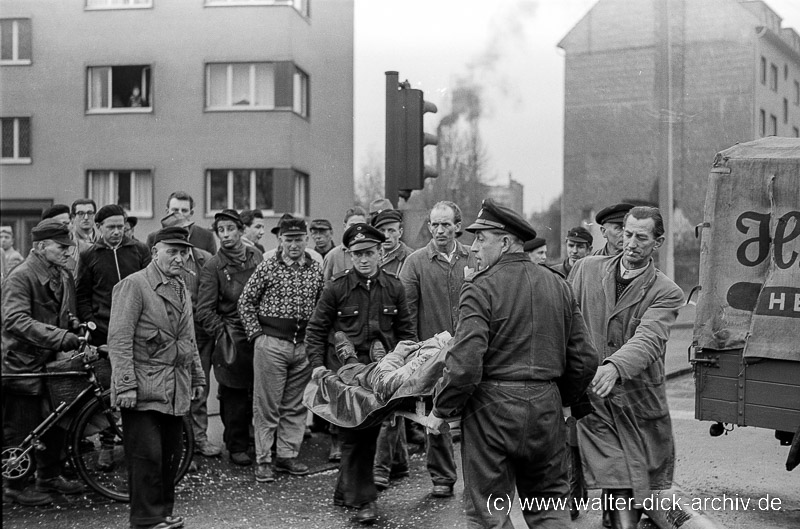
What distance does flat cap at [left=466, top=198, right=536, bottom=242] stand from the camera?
15.7 feet

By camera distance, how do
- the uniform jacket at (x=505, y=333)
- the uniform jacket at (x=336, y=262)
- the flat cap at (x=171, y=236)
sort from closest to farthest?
1. the uniform jacket at (x=505, y=333)
2. the flat cap at (x=171, y=236)
3. the uniform jacket at (x=336, y=262)

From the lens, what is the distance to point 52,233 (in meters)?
6.95

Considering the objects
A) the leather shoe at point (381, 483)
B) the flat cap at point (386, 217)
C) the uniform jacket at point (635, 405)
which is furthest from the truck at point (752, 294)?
the flat cap at point (386, 217)

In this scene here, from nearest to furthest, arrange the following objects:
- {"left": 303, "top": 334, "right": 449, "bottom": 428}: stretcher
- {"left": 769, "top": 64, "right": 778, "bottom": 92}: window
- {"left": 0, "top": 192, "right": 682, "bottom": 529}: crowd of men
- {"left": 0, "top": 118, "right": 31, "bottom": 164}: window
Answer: {"left": 0, "top": 192, "right": 682, "bottom": 529}: crowd of men < {"left": 303, "top": 334, "right": 449, "bottom": 428}: stretcher < {"left": 0, "top": 118, "right": 31, "bottom": 164}: window < {"left": 769, "top": 64, "right": 778, "bottom": 92}: window

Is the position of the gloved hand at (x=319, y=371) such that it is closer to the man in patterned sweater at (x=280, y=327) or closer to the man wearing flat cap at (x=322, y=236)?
the man in patterned sweater at (x=280, y=327)

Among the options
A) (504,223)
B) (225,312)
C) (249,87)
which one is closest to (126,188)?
(249,87)

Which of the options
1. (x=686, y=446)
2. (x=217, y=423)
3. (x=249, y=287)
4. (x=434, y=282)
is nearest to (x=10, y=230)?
(x=217, y=423)

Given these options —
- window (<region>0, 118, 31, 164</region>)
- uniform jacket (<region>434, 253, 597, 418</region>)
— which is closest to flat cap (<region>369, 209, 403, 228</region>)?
uniform jacket (<region>434, 253, 597, 418</region>)

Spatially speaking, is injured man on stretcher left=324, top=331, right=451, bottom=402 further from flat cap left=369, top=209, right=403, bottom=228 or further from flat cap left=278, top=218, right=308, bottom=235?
flat cap left=369, top=209, right=403, bottom=228

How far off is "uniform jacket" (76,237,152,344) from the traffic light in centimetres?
231

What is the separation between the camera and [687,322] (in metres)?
24.5

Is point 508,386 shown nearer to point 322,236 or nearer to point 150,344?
point 150,344

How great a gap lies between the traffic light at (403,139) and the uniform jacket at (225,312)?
1.58m

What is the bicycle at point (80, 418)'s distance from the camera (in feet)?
22.2
